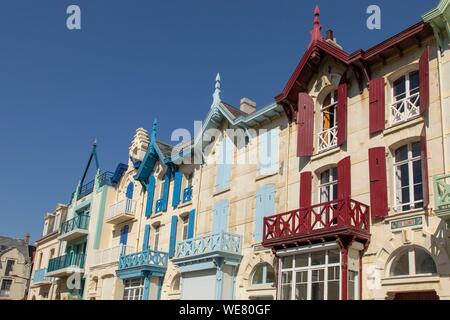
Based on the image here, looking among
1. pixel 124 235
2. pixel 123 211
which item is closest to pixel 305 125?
pixel 123 211

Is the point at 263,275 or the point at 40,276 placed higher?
the point at 40,276

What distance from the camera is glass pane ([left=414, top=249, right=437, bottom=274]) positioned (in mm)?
13969

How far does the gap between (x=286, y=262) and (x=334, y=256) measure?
2109 millimetres

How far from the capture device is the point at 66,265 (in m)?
34.7

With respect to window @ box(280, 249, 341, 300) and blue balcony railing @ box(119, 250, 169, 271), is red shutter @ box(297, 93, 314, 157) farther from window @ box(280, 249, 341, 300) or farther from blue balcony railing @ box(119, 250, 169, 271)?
blue balcony railing @ box(119, 250, 169, 271)

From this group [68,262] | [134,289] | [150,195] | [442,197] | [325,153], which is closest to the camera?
[442,197]

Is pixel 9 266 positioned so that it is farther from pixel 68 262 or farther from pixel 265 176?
pixel 265 176

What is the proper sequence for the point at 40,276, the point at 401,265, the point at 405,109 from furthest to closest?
the point at 40,276 → the point at 405,109 → the point at 401,265

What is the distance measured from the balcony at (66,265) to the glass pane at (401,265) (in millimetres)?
23649

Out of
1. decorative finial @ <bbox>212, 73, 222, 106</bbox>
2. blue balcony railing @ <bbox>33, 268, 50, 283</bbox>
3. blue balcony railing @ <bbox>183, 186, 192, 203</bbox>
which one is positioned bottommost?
blue balcony railing @ <bbox>33, 268, 50, 283</bbox>

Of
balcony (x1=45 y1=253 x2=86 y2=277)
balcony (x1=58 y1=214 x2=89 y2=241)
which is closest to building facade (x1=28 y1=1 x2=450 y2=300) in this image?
balcony (x1=45 y1=253 x2=86 y2=277)

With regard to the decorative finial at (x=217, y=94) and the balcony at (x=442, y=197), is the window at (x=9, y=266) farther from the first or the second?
the balcony at (x=442, y=197)

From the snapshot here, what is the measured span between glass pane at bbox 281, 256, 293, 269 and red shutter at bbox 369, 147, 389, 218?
3363 mm

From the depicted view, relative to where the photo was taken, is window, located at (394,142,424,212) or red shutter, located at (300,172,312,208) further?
red shutter, located at (300,172,312,208)
